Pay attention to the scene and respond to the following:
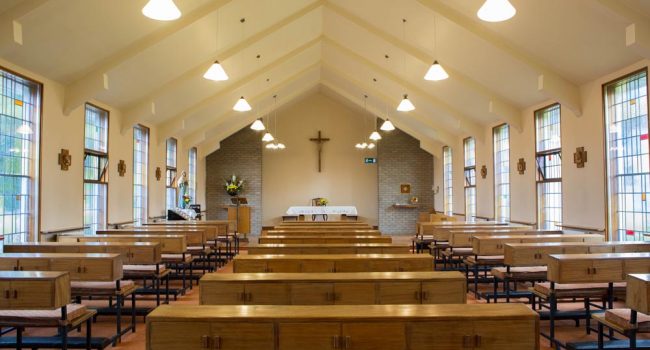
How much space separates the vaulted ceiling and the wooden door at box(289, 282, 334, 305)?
4.31 meters

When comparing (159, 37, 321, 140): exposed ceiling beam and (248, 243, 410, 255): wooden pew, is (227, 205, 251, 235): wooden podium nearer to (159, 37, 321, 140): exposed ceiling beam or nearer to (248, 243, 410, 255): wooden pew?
(159, 37, 321, 140): exposed ceiling beam

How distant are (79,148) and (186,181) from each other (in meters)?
5.85

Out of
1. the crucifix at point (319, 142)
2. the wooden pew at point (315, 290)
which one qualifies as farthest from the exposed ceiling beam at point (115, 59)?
the crucifix at point (319, 142)

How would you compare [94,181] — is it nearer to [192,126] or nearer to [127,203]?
[127,203]

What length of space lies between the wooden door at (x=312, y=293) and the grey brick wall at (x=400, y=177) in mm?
13140

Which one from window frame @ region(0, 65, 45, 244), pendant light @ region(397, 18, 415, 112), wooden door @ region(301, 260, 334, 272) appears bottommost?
wooden door @ region(301, 260, 334, 272)

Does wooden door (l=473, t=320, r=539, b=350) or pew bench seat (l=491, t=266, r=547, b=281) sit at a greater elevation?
wooden door (l=473, t=320, r=539, b=350)

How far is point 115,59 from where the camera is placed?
7484 mm

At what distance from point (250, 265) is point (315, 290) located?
1.20 meters

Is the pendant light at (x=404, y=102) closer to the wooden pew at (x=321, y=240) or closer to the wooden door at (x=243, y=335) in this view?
the wooden pew at (x=321, y=240)

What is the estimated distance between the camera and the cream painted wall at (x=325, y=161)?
17.0 meters

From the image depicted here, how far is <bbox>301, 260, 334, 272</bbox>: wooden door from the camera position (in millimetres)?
4402

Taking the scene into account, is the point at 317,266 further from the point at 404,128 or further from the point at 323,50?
the point at 404,128

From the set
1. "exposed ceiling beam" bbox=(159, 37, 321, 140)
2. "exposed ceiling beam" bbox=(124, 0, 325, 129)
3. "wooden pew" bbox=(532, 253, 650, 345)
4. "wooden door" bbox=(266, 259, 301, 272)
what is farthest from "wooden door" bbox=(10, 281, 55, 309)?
"exposed ceiling beam" bbox=(159, 37, 321, 140)
